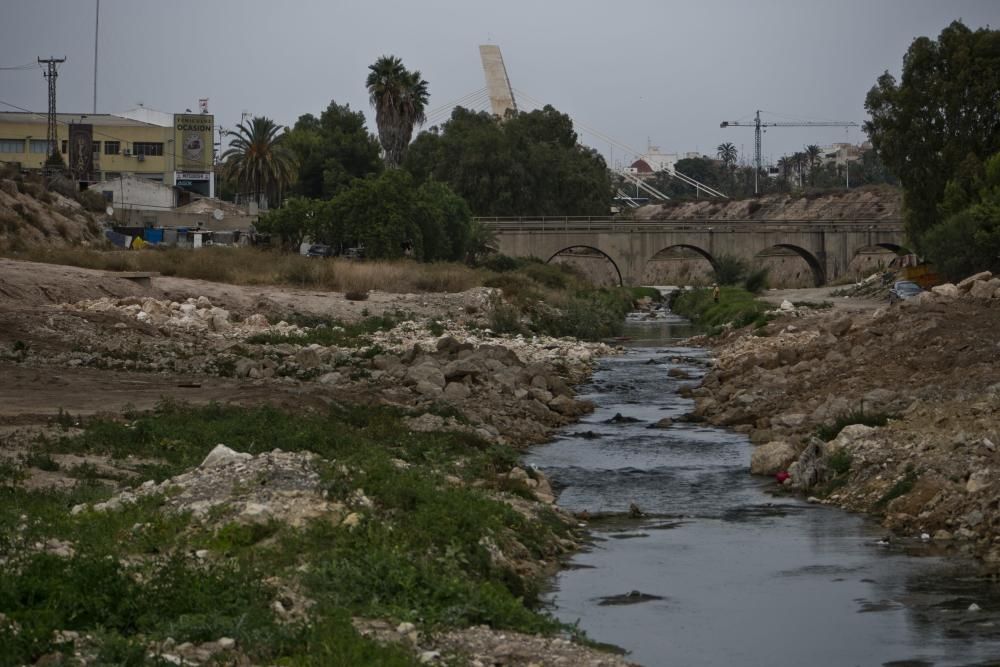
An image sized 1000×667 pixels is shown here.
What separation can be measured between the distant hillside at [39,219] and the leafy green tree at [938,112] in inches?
1434

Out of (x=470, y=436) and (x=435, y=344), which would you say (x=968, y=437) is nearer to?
(x=470, y=436)

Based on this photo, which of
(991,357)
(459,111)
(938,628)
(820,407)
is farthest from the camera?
(459,111)

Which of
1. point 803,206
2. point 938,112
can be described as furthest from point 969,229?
point 803,206

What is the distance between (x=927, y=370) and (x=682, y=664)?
62.0 feet

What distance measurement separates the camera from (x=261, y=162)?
296 feet

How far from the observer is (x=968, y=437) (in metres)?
20.7

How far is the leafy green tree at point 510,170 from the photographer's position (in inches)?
4070

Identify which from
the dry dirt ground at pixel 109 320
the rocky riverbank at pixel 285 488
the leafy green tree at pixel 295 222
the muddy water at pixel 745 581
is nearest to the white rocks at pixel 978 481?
the muddy water at pixel 745 581

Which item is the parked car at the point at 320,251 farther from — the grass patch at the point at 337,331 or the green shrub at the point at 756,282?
the green shrub at the point at 756,282

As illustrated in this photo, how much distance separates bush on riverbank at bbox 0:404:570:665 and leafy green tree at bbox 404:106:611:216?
269ft

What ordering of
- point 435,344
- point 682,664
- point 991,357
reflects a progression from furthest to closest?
point 435,344 → point 991,357 → point 682,664

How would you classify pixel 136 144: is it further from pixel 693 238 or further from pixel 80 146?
pixel 693 238

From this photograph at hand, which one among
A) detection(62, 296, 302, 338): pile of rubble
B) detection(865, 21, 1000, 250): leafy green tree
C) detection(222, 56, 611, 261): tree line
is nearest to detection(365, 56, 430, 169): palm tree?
detection(222, 56, 611, 261): tree line

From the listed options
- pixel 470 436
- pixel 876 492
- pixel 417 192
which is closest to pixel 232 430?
pixel 470 436
